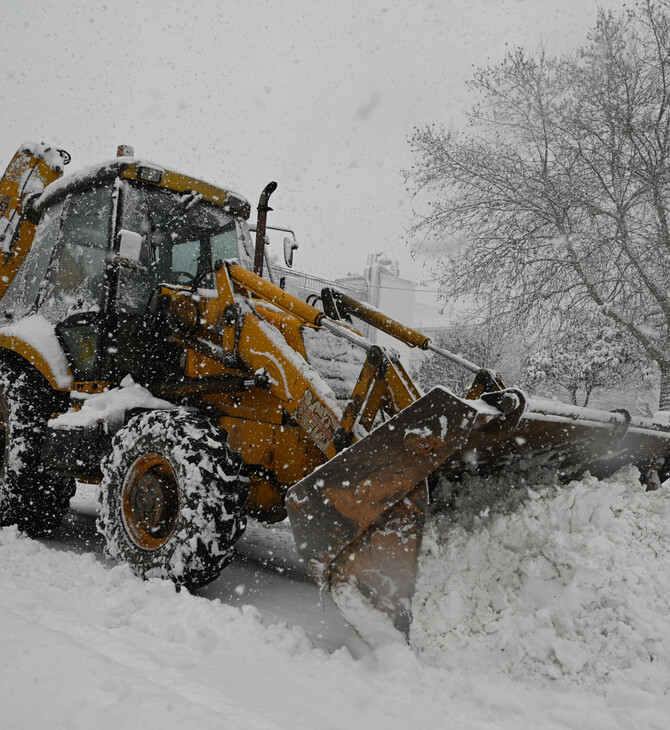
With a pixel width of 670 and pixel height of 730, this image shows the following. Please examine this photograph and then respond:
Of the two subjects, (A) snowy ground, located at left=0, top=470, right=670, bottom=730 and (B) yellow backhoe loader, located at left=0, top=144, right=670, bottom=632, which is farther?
(B) yellow backhoe loader, located at left=0, top=144, right=670, bottom=632

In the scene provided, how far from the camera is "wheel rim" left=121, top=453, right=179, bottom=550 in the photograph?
3.22 m

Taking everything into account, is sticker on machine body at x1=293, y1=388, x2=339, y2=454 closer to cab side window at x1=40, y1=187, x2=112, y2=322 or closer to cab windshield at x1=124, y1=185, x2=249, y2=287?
cab windshield at x1=124, y1=185, x2=249, y2=287

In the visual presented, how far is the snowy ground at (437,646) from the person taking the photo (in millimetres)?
1897

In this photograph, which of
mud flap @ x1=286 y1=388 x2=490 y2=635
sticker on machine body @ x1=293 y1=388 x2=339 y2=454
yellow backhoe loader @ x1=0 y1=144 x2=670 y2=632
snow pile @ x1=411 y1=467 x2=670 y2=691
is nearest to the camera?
snow pile @ x1=411 y1=467 x2=670 y2=691

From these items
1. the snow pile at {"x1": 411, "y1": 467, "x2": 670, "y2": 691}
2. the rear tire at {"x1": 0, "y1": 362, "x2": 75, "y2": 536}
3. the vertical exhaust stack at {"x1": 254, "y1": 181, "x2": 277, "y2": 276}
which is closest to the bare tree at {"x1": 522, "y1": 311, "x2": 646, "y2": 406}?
the vertical exhaust stack at {"x1": 254, "y1": 181, "x2": 277, "y2": 276}

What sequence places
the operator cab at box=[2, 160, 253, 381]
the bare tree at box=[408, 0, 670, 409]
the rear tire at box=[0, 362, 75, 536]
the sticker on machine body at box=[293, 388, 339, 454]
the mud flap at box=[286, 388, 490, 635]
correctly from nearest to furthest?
the mud flap at box=[286, 388, 490, 635] < the sticker on machine body at box=[293, 388, 339, 454] < the operator cab at box=[2, 160, 253, 381] < the rear tire at box=[0, 362, 75, 536] < the bare tree at box=[408, 0, 670, 409]

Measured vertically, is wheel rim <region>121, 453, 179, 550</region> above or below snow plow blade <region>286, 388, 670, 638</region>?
below

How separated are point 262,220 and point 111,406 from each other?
1602mm

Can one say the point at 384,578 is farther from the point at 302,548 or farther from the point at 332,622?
the point at 332,622

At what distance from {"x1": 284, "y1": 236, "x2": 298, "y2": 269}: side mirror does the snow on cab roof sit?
47 centimetres

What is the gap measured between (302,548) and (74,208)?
10.9ft

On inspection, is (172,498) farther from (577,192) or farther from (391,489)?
(577,192)

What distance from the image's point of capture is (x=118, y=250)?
12.3 feet

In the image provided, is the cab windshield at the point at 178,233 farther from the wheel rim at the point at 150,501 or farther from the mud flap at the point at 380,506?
the mud flap at the point at 380,506
